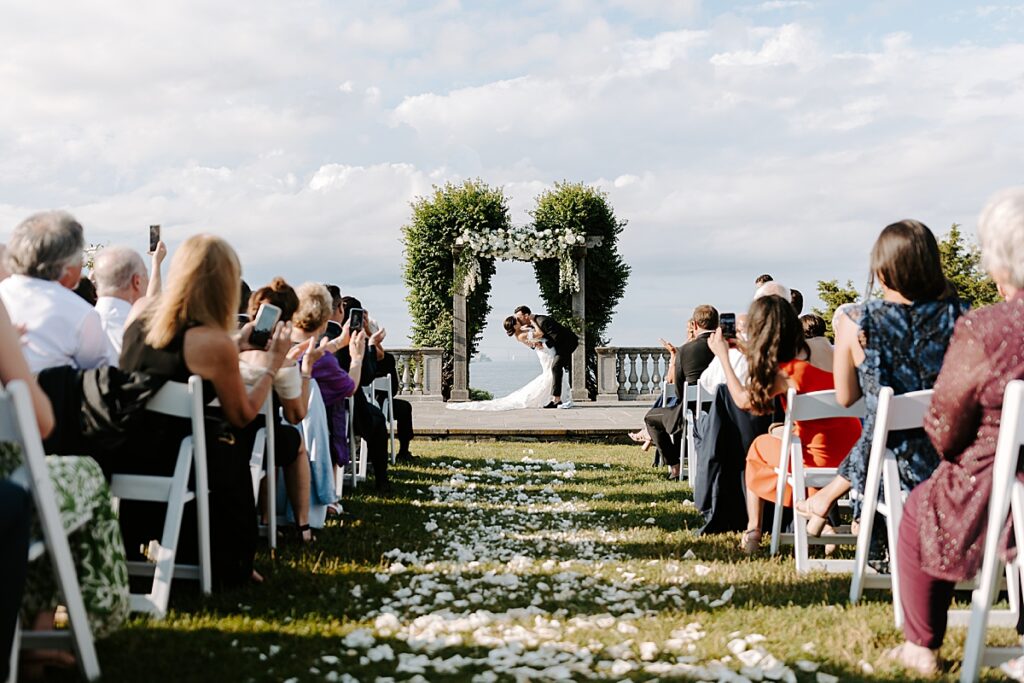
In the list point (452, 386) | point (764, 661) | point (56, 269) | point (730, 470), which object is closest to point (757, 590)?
point (764, 661)

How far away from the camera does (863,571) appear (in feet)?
13.6

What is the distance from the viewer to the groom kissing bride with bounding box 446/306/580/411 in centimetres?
1728

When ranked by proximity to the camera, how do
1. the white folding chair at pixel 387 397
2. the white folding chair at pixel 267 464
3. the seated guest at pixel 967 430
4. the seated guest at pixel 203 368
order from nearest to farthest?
the seated guest at pixel 967 430 < the seated guest at pixel 203 368 < the white folding chair at pixel 267 464 < the white folding chair at pixel 387 397

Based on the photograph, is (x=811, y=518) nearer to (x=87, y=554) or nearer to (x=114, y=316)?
(x=87, y=554)

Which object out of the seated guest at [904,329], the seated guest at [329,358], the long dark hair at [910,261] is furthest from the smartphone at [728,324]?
the seated guest at [329,358]

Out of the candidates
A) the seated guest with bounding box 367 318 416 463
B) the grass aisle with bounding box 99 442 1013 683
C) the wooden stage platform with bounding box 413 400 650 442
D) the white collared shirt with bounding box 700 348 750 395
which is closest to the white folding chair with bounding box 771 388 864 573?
the grass aisle with bounding box 99 442 1013 683

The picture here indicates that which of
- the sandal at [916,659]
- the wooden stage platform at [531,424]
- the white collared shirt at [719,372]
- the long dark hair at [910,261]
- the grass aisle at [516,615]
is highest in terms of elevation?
the long dark hair at [910,261]

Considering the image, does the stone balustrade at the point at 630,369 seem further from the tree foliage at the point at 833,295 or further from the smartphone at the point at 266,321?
the smartphone at the point at 266,321

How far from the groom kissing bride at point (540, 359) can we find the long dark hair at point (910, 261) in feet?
43.0

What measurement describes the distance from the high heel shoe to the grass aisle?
0.24m

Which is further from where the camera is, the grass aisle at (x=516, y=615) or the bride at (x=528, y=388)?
the bride at (x=528, y=388)

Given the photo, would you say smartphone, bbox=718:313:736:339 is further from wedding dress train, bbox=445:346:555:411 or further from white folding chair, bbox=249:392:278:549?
wedding dress train, bbox=445:346:555:411

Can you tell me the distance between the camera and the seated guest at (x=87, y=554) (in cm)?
304

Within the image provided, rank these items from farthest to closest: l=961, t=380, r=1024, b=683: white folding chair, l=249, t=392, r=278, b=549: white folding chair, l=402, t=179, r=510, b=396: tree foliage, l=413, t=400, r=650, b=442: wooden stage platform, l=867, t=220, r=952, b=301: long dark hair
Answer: l=402, t=179, r=510, b=396: tree foliage, l=413, t=400, r=650, b=442: wooden stage platform, l=249, t=392, r=278, b=549: white folding chair, l=867, t=220, r=952, b=301: long dark hair, l=961, t=380, r=1024, b=683: white folding chair
